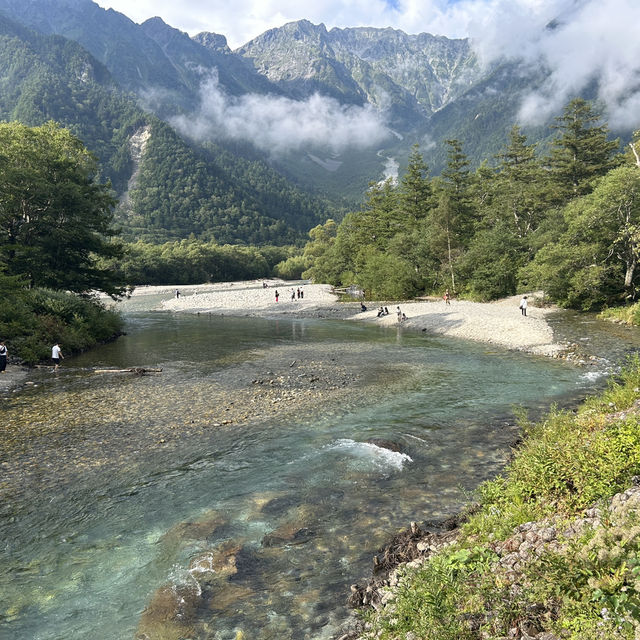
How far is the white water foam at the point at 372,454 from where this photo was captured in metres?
12.9

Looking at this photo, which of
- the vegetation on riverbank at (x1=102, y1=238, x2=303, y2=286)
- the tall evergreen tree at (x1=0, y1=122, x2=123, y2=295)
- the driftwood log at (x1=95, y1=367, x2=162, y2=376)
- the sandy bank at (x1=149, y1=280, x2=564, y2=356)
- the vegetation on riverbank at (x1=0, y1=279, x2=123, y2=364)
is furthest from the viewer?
the vegetation on riverbank at (x1=102, y1=238, x2=303, y2=286)

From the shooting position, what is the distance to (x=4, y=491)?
11836mm

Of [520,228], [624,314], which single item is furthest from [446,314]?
[520,228]

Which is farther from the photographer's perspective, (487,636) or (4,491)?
(4,491)

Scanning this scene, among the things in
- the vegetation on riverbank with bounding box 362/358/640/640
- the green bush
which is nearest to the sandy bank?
the vegetation on riverbank with bounding box 362/358/640/640

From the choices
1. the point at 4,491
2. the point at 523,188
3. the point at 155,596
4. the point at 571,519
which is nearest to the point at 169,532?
the point at 155,596

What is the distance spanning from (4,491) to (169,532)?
19.4ft

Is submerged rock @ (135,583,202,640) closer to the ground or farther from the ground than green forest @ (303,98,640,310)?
closer to the ground

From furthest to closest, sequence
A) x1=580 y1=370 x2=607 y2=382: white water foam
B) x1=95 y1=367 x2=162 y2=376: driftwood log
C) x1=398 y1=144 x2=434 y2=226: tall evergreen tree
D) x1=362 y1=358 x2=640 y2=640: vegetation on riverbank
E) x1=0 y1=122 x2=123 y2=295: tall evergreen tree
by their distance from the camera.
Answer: x1=398 y1=144 x2=434 y2=226: tall evergreen tree
x1=0 y1=122 x2=123 y2=295: tall evergreen tree
x1=95 y1=367 x2=162 y2=376: driftwood log
x1=580 y1=370 x2=607 y2=382: white water foam
x1=362 y1=358 x2=640 y2=640: vegetation on riverbank

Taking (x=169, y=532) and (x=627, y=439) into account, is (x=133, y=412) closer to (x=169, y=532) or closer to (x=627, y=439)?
(x=169, y=532)

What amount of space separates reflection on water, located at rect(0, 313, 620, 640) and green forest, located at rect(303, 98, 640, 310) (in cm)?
2351

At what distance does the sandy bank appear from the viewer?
111 feet

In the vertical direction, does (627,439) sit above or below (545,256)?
below

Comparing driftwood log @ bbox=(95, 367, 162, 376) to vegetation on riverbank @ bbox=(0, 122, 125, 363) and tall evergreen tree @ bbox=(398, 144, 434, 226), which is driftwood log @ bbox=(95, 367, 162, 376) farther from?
tall evergreen tree @ bbox=(398, 144, 434, 226)
